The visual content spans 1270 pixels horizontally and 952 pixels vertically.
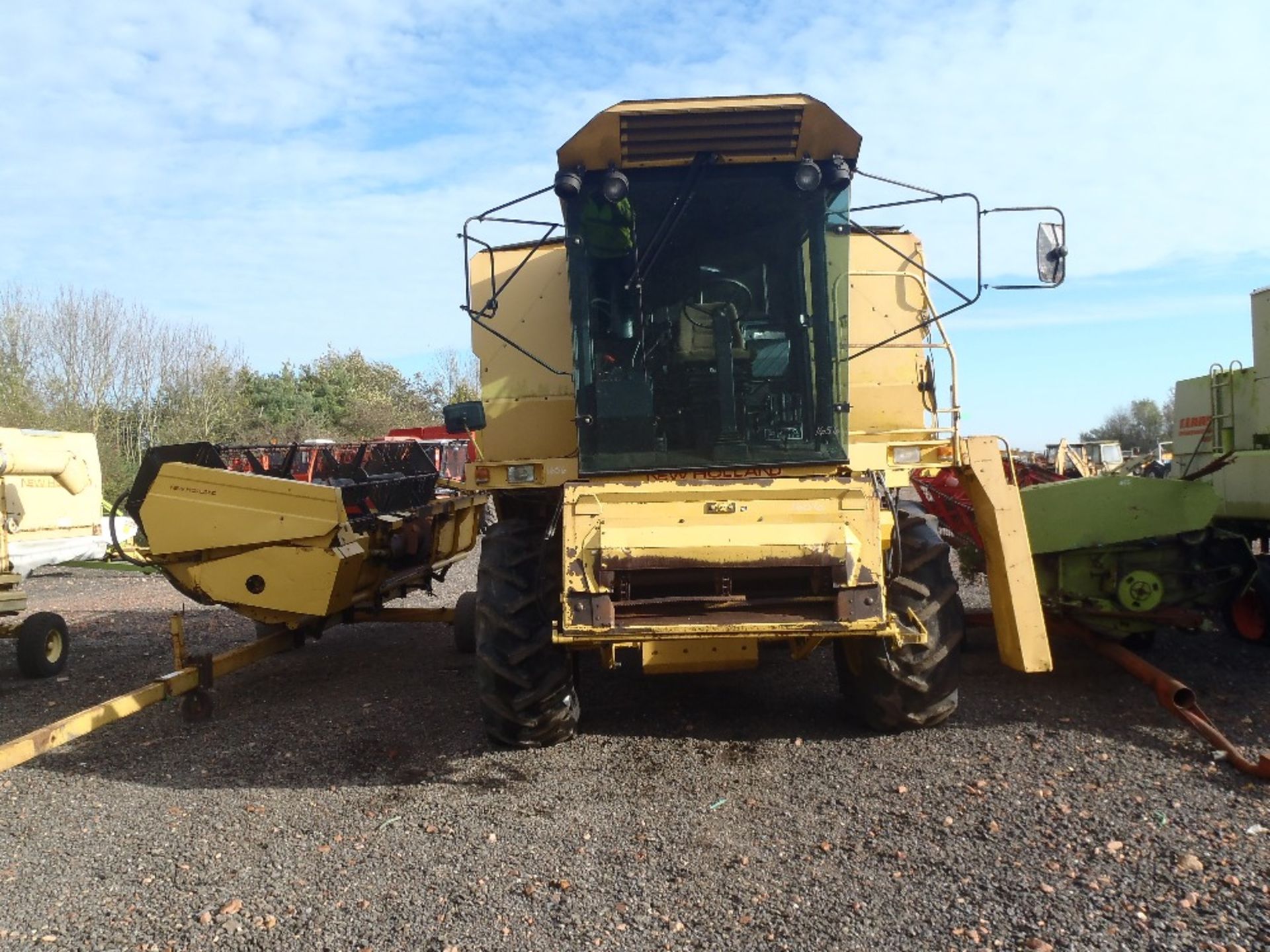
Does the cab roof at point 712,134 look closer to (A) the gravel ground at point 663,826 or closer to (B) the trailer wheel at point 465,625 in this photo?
(A) the gravel ground at point 663,826

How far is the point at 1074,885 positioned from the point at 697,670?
1.82 meters

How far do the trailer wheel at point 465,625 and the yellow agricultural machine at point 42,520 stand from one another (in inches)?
121

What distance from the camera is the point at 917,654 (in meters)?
4.80

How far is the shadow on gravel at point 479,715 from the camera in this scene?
190 inches

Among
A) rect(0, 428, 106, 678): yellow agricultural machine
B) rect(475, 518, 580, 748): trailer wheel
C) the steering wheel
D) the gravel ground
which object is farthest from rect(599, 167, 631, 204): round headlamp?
rect(0, 428, 106, 678): yellow agricultural machine

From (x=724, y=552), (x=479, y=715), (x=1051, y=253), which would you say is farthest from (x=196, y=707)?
(x=1051, y=253)

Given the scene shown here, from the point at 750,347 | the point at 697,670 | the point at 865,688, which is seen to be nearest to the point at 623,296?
the point at 750,347

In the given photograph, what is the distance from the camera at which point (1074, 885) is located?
325cm

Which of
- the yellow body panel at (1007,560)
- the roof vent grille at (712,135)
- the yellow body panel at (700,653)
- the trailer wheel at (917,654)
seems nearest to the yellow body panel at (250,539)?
the yellow body panel at (700,653)

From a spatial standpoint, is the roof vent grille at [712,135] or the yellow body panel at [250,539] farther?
the yellow body panel at [250,539]

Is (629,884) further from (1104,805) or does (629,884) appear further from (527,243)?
(527,243)

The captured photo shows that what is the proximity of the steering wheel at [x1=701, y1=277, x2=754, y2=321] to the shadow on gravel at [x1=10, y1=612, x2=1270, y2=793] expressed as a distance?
7.30 feet

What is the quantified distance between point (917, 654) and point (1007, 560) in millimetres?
649

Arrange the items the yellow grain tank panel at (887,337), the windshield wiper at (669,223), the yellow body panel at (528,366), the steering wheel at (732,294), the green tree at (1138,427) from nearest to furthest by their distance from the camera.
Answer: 1. the windshield wiper at (669,223)
2. the steering wheel at (732,294)
3. the yellow grain tank panel at (887,337)
4. the yellow body panel at (528,366)
5. the green tree at (1138,427)
